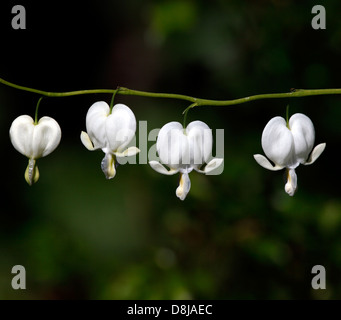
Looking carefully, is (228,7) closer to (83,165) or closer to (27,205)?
(83,165)

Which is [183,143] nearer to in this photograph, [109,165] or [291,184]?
[109,165]

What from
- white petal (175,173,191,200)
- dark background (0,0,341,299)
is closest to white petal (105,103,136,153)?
white petal (175,173,191,200)

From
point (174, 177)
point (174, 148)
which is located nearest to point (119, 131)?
point (174, 148)

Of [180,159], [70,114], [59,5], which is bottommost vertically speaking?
[180,159]

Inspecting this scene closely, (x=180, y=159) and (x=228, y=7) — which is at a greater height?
(x=228, y=7)

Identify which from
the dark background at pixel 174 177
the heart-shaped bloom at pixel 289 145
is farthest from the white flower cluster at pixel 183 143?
the dark background at pixel 174 177

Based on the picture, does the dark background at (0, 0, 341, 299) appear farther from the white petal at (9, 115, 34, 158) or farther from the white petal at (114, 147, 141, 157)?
the white petal at (9, 115, 34, 158)

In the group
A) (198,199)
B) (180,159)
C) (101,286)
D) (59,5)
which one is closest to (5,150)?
(59,5)

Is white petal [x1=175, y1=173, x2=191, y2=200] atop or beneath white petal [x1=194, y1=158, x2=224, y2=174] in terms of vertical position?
beneath
